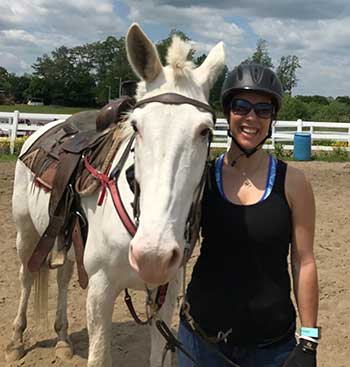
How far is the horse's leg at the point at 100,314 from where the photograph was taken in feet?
8.49

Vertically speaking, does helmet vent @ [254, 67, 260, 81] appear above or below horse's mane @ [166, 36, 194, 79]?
below

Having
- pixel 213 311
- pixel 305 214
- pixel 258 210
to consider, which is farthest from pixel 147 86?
pixel 213 311

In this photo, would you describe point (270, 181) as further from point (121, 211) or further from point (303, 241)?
point (121, 211)

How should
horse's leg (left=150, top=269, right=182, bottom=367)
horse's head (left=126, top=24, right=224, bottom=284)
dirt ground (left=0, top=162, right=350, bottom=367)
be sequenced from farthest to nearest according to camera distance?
dirt ground (left=0, top=162, right=350, bottom=367) < horse's leg (left=150, top=269, right=182, bottom=367) < horse's head (left=126, top=24, right=224, bottom=284)

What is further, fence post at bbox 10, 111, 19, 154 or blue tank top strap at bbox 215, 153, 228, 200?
fence post at bbox 10, 111, 19, 154

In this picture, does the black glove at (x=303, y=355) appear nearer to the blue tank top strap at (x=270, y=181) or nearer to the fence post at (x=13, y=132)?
the blue tank top strap at (x=270, y=181)

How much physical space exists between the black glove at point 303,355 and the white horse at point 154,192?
0.51 m

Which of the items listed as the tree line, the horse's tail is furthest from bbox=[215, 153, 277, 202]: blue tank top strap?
the tree line

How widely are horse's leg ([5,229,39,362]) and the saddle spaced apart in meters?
0.37

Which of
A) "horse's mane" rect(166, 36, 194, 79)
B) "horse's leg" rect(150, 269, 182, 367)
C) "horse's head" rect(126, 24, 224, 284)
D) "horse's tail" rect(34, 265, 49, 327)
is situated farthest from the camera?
"horse's tail" rect(34, 265, 49, 327)

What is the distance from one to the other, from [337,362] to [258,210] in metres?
2.22

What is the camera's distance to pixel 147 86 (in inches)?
80.2

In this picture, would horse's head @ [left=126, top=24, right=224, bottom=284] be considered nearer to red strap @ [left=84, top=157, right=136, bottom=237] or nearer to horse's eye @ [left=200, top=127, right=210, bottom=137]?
horse's eye @ [left=200, top=127, right=210, bottom=137]

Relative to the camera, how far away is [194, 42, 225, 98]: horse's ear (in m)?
2.11
